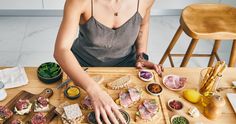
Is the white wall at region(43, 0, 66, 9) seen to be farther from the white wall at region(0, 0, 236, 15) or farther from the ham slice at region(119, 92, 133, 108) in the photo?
the ham slice at region(119, 92, 133, 108)

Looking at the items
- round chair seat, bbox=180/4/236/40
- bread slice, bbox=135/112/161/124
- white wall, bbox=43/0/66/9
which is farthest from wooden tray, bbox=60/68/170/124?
white wall, bbox=43/0/66/9

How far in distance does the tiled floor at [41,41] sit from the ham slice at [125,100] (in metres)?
1.60

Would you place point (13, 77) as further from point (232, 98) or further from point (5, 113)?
point (232, 98)

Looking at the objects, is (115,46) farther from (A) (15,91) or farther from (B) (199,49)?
(B) (199,49)

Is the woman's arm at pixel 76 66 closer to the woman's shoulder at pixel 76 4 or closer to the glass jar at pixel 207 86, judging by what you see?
the woman's shoulder at pixel 76 4

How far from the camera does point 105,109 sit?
3.49 ft

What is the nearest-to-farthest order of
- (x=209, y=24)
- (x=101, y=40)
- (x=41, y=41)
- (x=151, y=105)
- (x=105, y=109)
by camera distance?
(x=105, y=109)
(x=151, y=105)
(x=101, y=40)
(x=209, y=24)
(x=41, y=41)

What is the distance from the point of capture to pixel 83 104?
116 centimetres

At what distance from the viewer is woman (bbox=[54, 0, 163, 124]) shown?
1.12m

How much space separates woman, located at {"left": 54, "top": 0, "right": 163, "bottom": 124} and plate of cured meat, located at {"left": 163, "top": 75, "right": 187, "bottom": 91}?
0.06m

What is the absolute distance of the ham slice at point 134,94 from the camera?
1193mm

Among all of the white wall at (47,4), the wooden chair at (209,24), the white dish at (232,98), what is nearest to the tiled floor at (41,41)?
the white wall at (47,4)

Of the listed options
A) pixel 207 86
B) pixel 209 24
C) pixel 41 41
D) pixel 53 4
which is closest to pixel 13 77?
pixel 207 86

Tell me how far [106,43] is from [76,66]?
361mm
